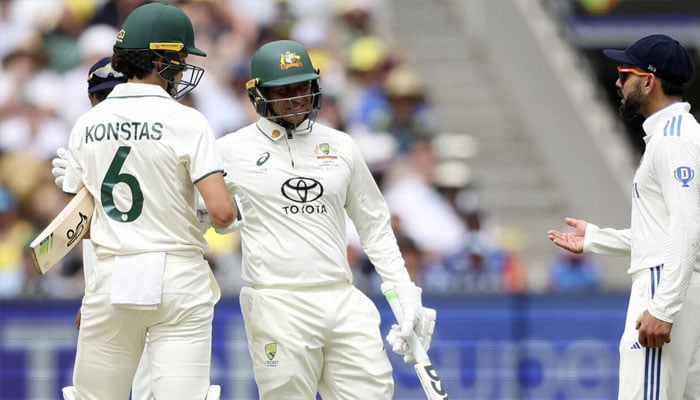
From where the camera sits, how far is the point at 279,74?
6.32m

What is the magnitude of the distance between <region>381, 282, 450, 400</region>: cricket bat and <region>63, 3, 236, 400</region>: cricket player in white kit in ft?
3.25

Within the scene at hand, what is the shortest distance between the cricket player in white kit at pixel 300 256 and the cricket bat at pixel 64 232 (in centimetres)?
81

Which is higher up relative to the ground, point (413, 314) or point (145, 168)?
point (145, 168)

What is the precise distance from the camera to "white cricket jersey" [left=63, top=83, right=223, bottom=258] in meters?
5.59

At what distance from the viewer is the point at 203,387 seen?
222 inches

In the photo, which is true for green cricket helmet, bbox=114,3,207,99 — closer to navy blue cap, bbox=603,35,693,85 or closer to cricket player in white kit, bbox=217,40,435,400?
cricket player in white kit, bbox=217,40,435,400

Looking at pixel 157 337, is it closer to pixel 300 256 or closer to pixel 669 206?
pixel 300 256

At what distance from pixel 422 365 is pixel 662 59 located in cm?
163

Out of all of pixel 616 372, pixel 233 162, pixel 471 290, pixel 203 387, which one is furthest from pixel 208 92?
pixel 203 387

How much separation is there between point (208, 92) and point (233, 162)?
692 cm

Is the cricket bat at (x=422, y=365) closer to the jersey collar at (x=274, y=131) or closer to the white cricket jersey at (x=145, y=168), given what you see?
the jersey collar at (x=274, y=131)

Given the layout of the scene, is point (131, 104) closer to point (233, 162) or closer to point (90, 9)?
point (233, 162)

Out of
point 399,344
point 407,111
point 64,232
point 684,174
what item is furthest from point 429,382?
point 407,111

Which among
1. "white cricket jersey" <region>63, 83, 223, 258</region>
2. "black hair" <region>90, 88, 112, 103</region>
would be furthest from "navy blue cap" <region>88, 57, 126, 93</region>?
"white cricket jersey" <region>63, 83, 223, 258</region>
